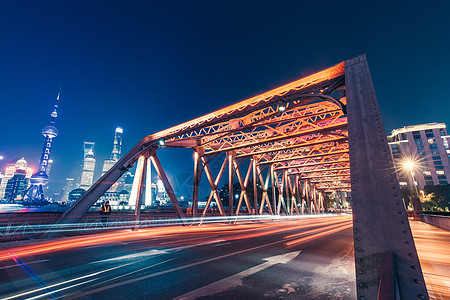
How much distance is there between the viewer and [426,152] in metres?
94.4

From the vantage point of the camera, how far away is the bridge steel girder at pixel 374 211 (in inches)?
95.6

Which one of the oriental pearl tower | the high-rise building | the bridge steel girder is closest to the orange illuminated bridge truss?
the bridge steel girder

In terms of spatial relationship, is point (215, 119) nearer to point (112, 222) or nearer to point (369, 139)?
point (369, 139)

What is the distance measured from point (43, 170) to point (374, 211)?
688 ft

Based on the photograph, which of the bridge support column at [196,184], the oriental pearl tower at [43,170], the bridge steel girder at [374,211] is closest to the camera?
the bridge steel girder at [374,211]

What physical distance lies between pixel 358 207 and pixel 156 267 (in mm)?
4974

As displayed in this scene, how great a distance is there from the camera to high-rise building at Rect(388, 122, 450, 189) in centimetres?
9062

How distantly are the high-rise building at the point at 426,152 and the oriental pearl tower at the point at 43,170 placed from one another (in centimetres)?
21713

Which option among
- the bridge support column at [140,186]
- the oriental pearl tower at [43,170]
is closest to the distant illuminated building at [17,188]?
the oriental pearl tower at [43,170]

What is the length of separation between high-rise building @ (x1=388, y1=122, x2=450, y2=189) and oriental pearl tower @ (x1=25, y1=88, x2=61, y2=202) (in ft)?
712

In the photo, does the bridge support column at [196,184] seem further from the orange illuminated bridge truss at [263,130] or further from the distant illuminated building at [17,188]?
the distant illuminated building at [17,188]

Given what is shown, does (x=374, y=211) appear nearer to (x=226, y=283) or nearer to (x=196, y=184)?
(x=226, y=283)

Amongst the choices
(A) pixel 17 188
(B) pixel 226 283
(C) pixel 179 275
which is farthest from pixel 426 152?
(A) pixel 17 188

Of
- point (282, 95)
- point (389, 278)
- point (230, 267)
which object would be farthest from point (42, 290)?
point (282, 95)
